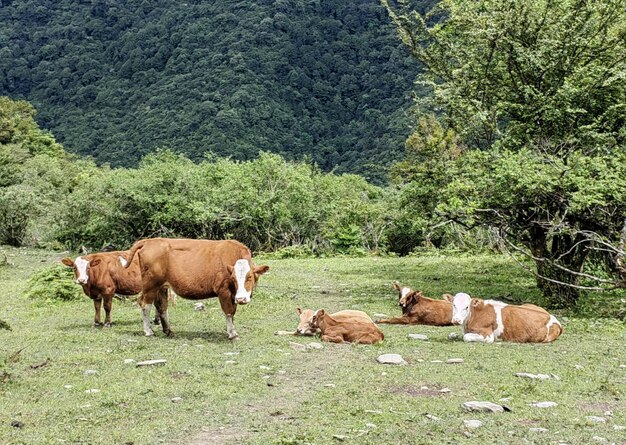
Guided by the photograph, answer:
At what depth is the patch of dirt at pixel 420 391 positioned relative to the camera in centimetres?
946

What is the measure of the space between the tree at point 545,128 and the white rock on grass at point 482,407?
885 centimetres

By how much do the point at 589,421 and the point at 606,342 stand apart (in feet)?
20.4

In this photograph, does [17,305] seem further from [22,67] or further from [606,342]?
[22,67]

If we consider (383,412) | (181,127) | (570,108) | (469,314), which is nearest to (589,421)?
(383,412)

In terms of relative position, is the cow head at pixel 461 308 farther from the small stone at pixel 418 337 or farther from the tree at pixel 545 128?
the tree at pixel 545 128

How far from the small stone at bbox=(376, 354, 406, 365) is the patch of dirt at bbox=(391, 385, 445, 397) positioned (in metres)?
1.49

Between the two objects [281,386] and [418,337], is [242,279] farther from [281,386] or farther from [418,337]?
[418,337]

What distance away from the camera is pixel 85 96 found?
382ft

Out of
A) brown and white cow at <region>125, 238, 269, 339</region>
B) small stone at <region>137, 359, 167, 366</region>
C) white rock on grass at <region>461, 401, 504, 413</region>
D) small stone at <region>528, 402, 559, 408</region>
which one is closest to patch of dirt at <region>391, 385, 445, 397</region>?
white rock on grass at <region>461, 401, 504, 413</region>

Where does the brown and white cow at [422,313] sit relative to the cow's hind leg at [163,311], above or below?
below

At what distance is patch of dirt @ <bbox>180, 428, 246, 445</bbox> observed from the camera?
7.29m

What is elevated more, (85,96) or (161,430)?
(85,96)

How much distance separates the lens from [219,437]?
747cm

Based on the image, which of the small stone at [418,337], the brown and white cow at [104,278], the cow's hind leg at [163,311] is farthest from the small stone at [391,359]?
the brown and white cow at [104,278]
